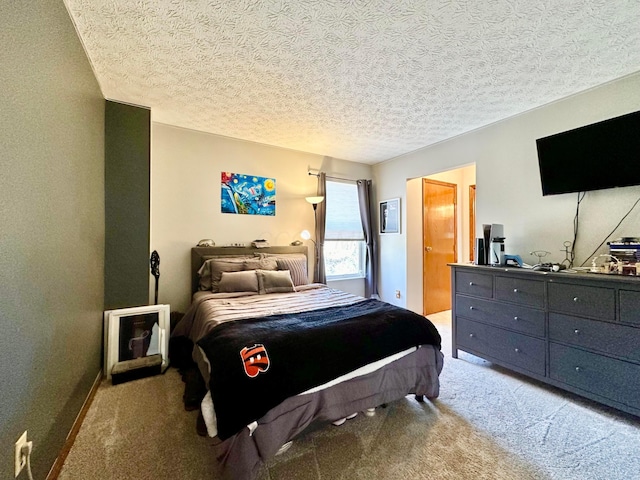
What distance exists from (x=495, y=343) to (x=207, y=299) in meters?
2.78

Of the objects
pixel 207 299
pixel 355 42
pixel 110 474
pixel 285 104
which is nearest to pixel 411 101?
pixel 355 42

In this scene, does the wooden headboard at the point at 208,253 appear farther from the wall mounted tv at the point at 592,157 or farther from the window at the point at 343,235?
the wall mounted tv at the point at 592,157

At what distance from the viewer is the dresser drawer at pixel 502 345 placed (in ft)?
7.33

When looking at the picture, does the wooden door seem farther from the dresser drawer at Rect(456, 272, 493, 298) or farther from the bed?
the bed

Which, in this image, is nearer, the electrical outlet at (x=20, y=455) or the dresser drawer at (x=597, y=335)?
the electrical outlet at (x=20, y=455)

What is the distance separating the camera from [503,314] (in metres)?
2.46

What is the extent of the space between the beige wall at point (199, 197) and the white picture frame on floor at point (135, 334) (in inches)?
17.2

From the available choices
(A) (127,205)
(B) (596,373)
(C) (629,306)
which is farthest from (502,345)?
(A) (127,205)

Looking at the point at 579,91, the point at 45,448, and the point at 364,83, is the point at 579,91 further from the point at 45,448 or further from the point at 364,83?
the point at 45,448

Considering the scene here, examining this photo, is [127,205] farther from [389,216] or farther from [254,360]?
[389,216]

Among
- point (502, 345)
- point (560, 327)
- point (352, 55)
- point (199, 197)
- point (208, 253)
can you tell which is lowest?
point (502, 345)

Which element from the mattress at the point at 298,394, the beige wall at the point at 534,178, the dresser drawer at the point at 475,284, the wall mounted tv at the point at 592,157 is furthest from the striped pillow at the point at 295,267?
the wall mounted tv at the point at 592,157

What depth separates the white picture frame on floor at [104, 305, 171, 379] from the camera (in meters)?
2.44

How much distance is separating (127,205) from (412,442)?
3142 millimetres
